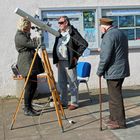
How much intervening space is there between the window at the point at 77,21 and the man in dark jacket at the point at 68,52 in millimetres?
1996

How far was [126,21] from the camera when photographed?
36.2 ft

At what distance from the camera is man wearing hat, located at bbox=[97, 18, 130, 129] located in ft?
22.5

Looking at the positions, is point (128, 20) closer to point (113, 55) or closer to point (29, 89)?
point (29, 89)

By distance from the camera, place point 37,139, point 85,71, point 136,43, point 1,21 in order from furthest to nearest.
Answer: point 136,43 → point 1,21 → point 85,71 → point 37,139

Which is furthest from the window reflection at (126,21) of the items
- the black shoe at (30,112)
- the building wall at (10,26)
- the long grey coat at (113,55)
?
the long grey coat at (113,55)

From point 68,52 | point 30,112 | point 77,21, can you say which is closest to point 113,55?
point 68,52

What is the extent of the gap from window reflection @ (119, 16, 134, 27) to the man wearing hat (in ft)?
13.0

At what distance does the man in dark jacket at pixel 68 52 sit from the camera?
332 inches

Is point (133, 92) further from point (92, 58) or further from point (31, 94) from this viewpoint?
point (31, 94)

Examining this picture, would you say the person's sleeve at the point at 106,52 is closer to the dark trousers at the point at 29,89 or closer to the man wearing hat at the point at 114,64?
the man wearing hat at the point at 114,64

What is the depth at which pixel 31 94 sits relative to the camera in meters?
8.27

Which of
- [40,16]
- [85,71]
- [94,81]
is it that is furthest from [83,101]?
[40,16]

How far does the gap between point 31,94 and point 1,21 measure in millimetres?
2791

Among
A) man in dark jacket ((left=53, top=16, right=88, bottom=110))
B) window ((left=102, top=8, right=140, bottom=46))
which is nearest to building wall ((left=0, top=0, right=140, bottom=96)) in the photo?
window ((left=102, top=8, right=140, bottom=46))
